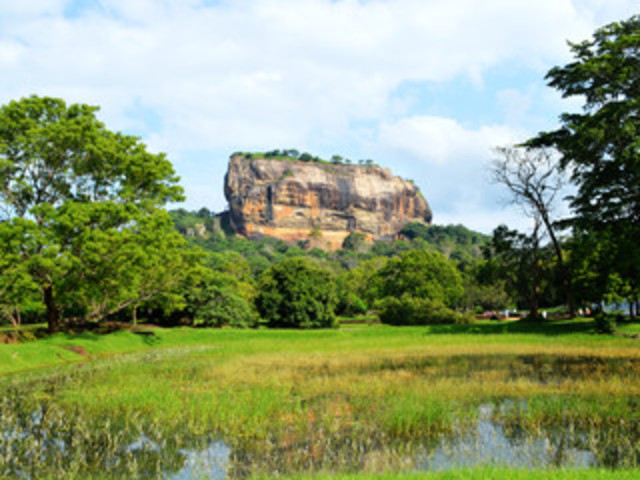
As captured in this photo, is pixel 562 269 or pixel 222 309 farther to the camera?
pixel 222 309

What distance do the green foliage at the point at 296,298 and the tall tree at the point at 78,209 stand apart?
1412 centimetres

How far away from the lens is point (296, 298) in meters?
46.2

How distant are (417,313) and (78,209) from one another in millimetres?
29988

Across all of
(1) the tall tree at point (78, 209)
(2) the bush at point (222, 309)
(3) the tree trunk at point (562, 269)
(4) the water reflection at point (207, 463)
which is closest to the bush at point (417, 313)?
(3) the tree trunk at point (562, 269)

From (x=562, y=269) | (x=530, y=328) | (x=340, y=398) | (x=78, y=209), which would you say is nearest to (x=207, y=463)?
(x=340, y=398)

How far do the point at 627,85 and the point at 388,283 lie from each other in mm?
33339

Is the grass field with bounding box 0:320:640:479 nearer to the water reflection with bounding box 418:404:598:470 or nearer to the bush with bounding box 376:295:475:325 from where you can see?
the water reflection with bounding box 418:404:598:470

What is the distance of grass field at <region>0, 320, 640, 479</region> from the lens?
9156 mm

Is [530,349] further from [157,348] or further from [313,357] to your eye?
[157,348]

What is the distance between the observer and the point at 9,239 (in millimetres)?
26266

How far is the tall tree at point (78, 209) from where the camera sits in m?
27.8

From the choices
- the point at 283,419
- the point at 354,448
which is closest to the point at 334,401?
the point at 283,419

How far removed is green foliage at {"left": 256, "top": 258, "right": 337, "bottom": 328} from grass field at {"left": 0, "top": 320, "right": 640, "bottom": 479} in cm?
1889

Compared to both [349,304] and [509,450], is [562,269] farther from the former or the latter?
[349,304]
